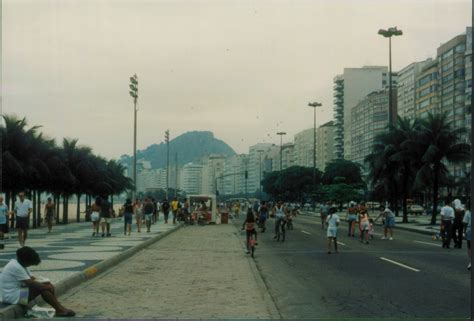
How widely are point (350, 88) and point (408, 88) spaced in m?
35.3

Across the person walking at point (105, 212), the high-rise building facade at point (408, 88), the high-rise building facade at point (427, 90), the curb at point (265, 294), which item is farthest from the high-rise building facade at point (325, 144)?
the curb at point (265, 294)

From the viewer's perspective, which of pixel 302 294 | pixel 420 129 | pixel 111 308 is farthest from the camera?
pixel 420 129

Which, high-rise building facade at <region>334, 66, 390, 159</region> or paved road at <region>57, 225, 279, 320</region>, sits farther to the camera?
high-rise building facade at <region>334, 66, 390, 159</region>

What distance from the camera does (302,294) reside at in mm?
11664

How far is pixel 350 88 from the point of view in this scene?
16925 cm

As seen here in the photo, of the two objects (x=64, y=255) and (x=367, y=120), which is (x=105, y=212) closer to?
(x=64, y=255)

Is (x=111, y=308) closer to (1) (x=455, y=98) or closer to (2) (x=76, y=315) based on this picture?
(2) (x=76, y=315)

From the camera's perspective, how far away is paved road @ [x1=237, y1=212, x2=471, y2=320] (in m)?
9.93

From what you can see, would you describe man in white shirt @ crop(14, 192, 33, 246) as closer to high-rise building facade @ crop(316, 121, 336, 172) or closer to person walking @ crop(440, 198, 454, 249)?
person walking @ crop(440, 198, 454, 249)

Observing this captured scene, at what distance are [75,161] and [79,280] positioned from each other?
120 ft

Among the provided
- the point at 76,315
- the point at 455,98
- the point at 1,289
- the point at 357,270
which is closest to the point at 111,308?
the point at 76,315

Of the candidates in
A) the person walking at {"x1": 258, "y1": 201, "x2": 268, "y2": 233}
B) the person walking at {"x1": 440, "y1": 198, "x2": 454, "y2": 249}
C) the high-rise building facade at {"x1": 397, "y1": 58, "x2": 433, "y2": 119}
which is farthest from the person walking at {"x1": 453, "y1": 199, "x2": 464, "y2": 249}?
the high-rise building facade at {"x1": 397, "y1": 58, "x2": 433, "y2": 119}

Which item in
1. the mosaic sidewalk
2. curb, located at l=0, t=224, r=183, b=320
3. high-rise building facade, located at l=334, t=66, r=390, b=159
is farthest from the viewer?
high-rise building facade, located at l=334, t=66, r=390, b=159

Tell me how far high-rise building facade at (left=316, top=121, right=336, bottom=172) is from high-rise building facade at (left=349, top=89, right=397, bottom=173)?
25226mm
